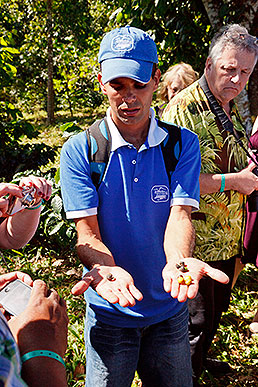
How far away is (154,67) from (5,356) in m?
1.31

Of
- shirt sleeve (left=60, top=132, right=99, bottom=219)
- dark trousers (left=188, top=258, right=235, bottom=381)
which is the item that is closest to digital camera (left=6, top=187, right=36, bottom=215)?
shirt sleeve (left=60, top=132, right=99, bottom=219)

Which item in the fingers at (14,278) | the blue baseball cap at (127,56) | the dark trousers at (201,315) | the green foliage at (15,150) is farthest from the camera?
the green foliage at (15,150)

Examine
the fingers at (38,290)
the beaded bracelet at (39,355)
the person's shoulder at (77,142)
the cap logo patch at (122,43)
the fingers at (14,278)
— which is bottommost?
the beaded bracelet at (39,355)

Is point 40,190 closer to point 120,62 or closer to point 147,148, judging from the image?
point 147,148

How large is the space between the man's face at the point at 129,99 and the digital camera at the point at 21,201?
0.50 m

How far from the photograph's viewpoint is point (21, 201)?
1.71 meters

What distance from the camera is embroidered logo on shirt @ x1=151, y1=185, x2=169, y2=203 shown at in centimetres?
166

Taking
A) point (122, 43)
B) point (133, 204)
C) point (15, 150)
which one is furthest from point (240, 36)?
point (15, 150)

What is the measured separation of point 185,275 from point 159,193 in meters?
0.36

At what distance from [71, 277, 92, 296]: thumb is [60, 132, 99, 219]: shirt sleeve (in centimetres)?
26

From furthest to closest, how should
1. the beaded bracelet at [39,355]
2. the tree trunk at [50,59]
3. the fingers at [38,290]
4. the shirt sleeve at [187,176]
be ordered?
1. the tree trunk at [50,59]
2. the shirt sleeve at [187,176]
3. the fingers at [38,290]
4. the beaded bracelet at [39,355]

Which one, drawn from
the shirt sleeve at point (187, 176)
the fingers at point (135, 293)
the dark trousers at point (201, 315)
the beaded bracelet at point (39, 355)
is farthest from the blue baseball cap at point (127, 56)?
the dark trousers at point (201, 315)

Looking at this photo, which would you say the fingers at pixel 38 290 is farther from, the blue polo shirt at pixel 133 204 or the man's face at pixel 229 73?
the man's face at pixel 229 73

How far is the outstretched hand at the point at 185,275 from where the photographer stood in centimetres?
151
